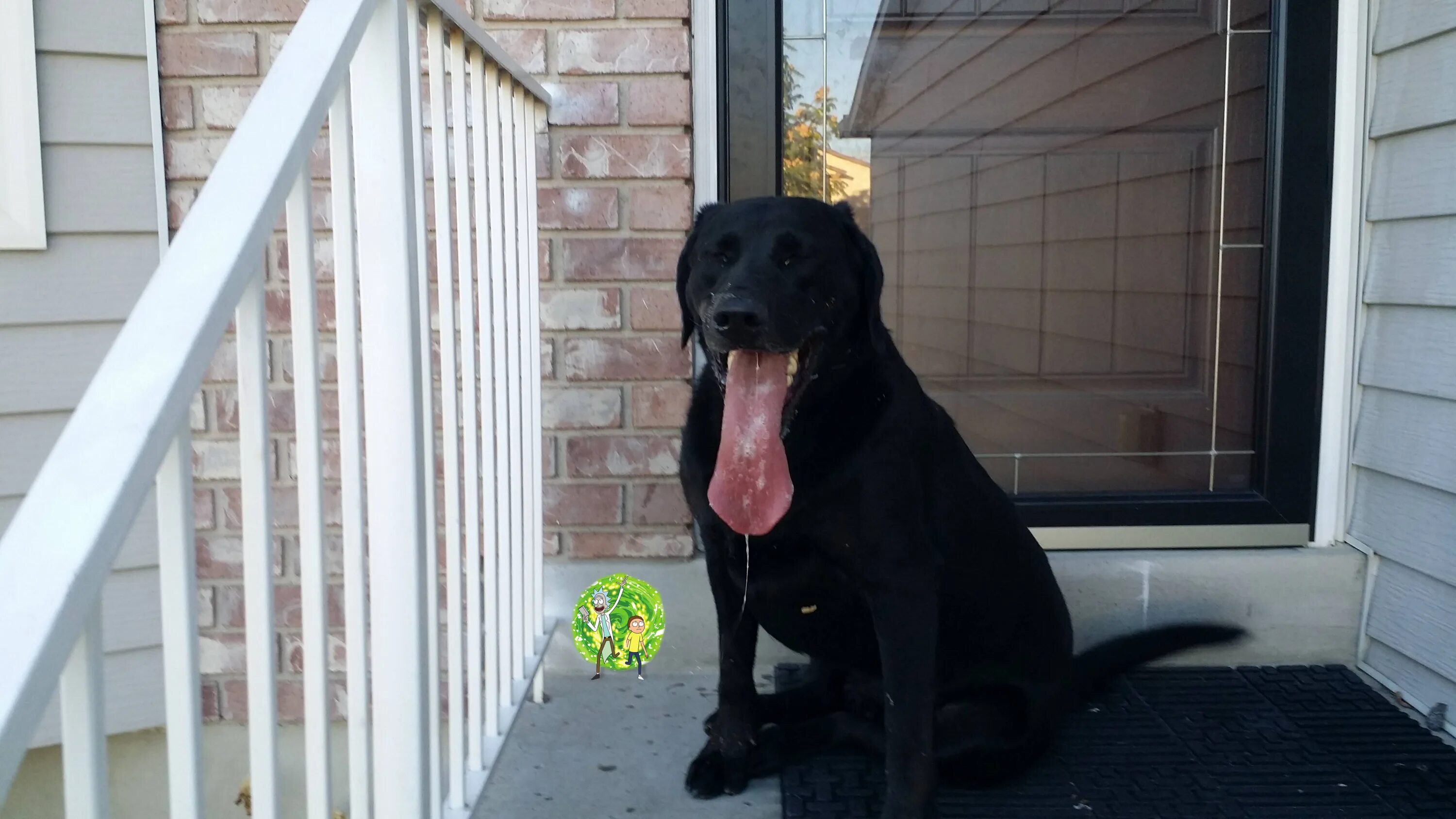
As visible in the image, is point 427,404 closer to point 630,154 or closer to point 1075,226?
point 630,154

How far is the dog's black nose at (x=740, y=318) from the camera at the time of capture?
160 centimetres

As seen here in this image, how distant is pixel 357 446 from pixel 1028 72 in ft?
7.06

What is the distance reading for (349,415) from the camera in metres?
1.15

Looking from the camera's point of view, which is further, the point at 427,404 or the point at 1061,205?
the point at 1061,205

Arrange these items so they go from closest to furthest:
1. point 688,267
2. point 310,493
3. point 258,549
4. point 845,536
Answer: point 258,549 < point 310,493 < point 845,536 < point 688,267

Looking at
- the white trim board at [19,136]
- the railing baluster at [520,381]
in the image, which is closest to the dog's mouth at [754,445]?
the railing baluster at [520,381]

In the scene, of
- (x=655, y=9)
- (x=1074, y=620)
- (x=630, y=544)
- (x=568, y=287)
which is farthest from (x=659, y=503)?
(x=655, y=9)

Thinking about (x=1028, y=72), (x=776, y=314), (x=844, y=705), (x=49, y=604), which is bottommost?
(x=844, y=705)

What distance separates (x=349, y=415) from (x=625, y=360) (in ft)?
4.38

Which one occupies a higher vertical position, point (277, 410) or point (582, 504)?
point (277, 410)

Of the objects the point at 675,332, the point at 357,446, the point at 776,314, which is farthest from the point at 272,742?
the point at 675,332

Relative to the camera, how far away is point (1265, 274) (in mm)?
2559

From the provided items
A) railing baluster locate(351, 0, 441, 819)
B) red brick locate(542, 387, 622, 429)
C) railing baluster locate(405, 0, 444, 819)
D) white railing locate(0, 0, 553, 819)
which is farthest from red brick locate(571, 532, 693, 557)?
railing baluster locate(351, 0, 441, 819)

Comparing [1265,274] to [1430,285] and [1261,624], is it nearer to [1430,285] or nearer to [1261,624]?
[1430,285]
